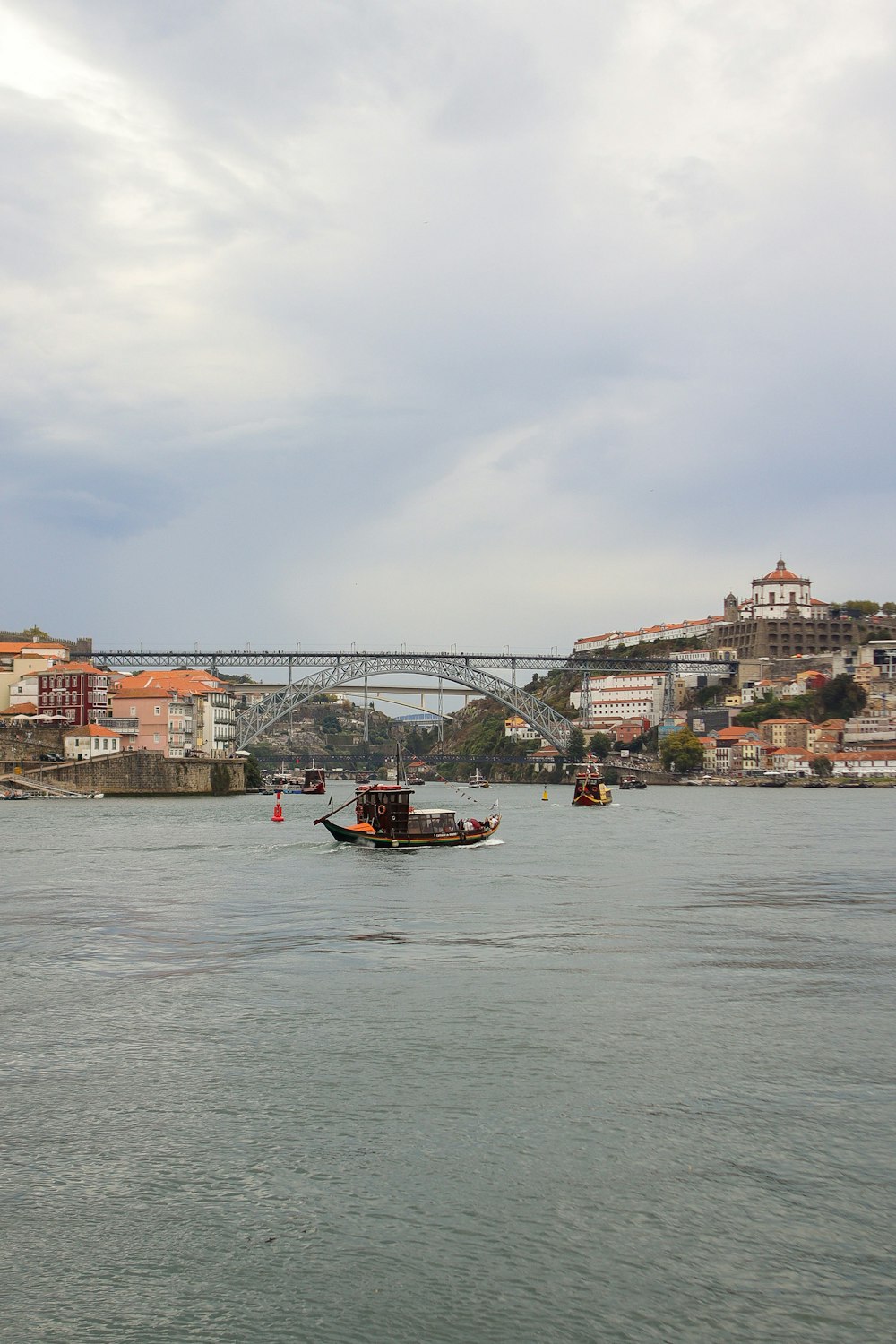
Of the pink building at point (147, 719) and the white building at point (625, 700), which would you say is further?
the white building at point (625, 700)

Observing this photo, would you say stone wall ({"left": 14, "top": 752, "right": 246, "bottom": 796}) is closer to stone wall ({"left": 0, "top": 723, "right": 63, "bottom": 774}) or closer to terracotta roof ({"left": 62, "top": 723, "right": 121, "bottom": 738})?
stone wall ({"left": 0, "top": 723, "right": 63, "bottom": 774})

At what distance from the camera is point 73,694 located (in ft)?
271

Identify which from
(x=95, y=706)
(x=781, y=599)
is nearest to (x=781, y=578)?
(x=781, y=599)

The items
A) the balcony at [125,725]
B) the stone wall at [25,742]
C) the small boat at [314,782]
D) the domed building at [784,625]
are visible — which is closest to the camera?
the stone wall at [25,742]

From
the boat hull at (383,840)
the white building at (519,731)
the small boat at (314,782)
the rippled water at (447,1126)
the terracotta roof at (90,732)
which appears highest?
the white building at (519,731)

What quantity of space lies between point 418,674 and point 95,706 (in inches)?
1505

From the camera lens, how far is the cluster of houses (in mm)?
79188

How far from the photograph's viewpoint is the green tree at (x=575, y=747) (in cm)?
12023

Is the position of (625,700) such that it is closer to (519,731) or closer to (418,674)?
(519,731)

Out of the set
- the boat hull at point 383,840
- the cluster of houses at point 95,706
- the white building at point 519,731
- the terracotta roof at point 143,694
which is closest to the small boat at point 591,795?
the cluster of houses at point 95,706

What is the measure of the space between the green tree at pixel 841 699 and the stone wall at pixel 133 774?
2819 inches

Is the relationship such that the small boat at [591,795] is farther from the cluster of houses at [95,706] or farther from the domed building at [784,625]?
the domed building at [784,625]

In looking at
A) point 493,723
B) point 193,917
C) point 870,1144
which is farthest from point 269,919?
point 493,723

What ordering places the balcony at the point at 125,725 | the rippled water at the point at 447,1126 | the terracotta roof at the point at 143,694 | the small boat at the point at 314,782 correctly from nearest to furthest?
1. the rippled water at the point at 447,1126
2. the balcony at the point at 125,725
3. the terracotta roof at the point at 143,694
4. the small boat at the point at 314,782
